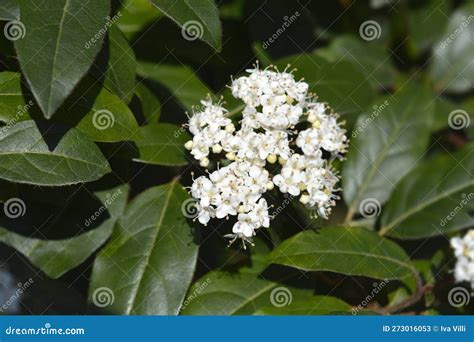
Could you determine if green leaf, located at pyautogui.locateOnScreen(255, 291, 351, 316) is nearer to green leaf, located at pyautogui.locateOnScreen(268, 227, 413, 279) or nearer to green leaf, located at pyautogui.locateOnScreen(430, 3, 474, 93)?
green leaf, located at pyautogui.locateOnScreen(268, 227, 413, 279)

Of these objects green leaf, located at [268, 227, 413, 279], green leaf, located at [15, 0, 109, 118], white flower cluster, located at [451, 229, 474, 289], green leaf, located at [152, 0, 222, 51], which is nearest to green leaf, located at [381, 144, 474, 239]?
white flower cluster, located at [451, 229, 474, 289]

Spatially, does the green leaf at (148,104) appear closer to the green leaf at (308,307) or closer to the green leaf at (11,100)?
the green leaf at (11,100)

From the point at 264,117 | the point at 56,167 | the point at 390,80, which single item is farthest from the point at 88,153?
the point at 390,80

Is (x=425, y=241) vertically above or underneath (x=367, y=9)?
underneath

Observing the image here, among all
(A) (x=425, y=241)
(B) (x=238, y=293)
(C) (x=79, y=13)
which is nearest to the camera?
(C) (x=79, y=13)

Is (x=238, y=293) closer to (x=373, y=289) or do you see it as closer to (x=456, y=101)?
(x=373, y=289)

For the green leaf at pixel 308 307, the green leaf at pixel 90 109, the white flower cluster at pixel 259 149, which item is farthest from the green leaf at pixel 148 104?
the green leaf at pixel 308 307

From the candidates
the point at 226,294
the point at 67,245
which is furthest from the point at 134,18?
the point at 226,294
